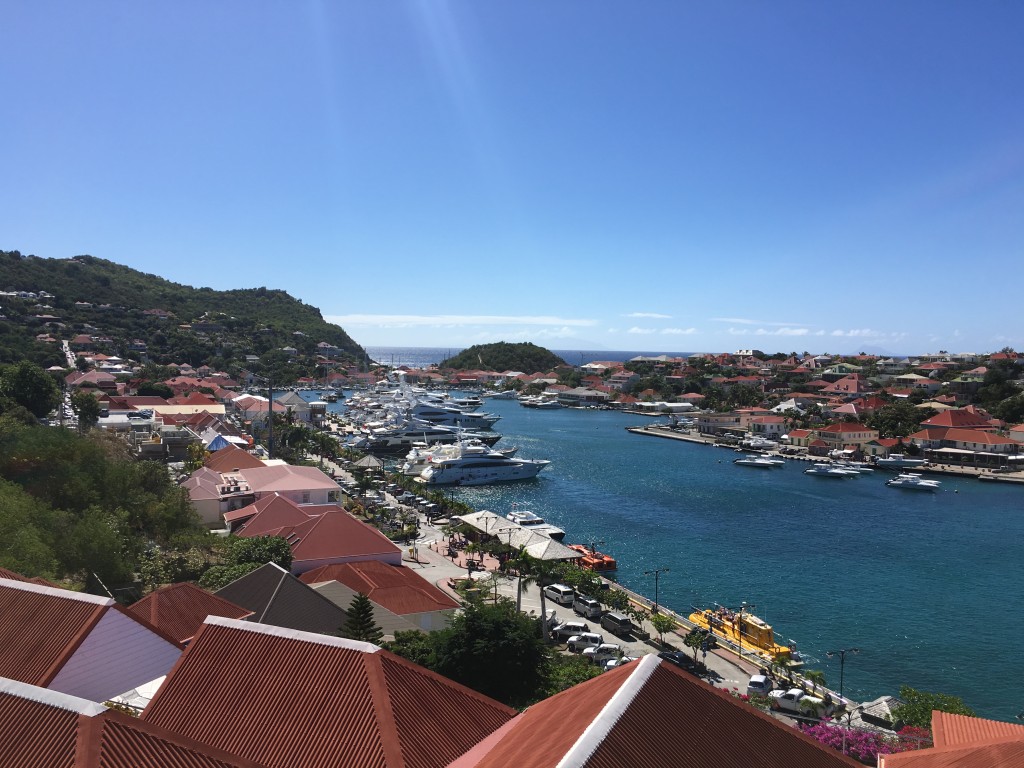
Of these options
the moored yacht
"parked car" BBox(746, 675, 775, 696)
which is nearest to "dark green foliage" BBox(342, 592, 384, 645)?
"parked car" BBox(746, 675, 775, 696)

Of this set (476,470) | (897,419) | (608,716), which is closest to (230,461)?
(476,470)

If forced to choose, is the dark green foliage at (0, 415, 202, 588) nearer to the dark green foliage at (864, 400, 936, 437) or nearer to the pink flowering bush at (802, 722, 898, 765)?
the pink flowering bush at (802, 722, 898, 765)

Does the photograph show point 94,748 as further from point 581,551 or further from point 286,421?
point 286,421


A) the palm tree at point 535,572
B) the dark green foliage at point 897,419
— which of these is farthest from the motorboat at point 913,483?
the palm tree at point 535,572

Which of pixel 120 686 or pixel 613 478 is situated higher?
pixel 120 686

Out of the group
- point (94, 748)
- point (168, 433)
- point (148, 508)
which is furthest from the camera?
point (168, 433)

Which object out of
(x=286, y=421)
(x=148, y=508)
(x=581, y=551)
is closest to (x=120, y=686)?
(x=148, y=508)

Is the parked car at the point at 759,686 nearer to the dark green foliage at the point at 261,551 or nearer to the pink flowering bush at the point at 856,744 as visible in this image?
the pink flowering bush at the point at 856,744

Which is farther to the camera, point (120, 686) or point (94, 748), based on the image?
point (120, 686)
